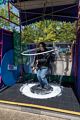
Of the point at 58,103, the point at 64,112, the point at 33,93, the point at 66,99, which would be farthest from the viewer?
the point at 33,93

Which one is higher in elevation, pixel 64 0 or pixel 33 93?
pixel 64 0

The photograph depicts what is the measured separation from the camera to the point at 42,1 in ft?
25.0

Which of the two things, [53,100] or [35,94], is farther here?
[35,94]

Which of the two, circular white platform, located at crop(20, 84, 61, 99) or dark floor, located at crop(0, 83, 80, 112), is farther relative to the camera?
circular white platform, located at crop(20, 84, 61, 99)

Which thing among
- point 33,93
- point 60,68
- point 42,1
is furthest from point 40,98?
point 42,1

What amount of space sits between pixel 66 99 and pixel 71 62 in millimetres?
2566

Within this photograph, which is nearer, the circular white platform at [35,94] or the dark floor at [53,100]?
the dark floor at [53,100]

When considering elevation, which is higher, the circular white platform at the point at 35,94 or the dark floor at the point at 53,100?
the circular white platform at the point at 35,94

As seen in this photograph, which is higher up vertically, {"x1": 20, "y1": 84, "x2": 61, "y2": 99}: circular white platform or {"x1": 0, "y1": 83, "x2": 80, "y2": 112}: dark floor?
{"x1": 20, "y1": 84, "x2": 61, "y2": 99}: circular white platform

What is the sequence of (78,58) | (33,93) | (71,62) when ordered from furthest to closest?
1. (71,62)
2. (78,58)
3. (33,93)

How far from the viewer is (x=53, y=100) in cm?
572

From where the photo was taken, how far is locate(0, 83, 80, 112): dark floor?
525 centimetres

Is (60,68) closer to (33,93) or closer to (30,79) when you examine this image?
(30,79)

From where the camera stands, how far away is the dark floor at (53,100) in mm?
5246
